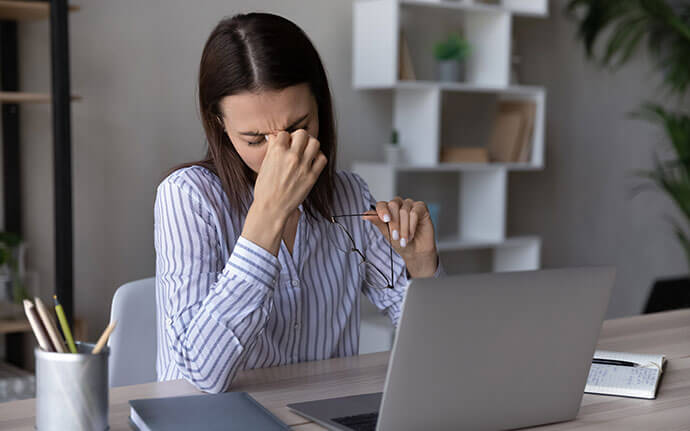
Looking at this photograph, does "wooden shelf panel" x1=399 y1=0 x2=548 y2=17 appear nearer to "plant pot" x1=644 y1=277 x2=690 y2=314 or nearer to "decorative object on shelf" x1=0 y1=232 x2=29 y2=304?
"plant pot" x1=644 y1=277 x2=690 y2=314

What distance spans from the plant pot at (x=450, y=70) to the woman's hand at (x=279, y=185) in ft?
7.31

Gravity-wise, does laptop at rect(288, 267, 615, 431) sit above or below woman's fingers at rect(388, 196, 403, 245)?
below

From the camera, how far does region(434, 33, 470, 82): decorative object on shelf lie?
11.1 feet

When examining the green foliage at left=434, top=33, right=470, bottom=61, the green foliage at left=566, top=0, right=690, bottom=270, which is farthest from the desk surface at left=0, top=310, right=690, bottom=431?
the green foliage at left=566, top=0, right=690, bottom=270

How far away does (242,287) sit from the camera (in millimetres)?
1162

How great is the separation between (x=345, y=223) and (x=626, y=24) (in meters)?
2.81

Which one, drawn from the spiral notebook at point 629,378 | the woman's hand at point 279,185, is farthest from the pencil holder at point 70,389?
the spiral notebook at point 629,378

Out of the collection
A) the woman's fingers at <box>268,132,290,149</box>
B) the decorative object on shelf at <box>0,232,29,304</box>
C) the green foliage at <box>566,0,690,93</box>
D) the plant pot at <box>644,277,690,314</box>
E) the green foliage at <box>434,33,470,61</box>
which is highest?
the green foliage at <box>566,0,690,93</box>

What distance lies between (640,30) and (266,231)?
3.26 meters

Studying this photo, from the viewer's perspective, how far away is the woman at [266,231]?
117 centimetres

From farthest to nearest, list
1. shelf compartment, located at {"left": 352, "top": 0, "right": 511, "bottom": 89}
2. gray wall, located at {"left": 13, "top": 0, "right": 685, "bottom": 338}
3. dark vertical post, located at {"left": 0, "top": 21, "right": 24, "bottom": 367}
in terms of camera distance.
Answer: shelf compartment, located at {"left": 352, "top": 0, "right": 511, "bottom": 89}, gray wall, located at {"left": 13, "top": 0, "right": 685, "bottom": 338}, dark vertical post, located at {"left": 0, "top": 21, "right": 24, "bottom": 367}

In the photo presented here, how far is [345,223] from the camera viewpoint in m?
1.61

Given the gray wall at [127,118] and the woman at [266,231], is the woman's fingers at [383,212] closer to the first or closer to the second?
the woman at [266,231]

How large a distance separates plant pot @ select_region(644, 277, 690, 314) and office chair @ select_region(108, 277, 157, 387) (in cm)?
237
